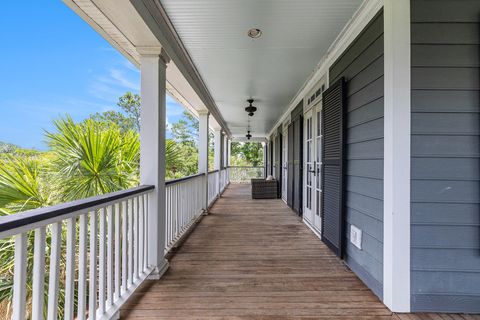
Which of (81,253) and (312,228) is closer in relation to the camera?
(81,253)

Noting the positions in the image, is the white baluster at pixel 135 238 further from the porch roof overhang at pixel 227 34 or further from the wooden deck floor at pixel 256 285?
the porch roof overhang at pixel 227 34

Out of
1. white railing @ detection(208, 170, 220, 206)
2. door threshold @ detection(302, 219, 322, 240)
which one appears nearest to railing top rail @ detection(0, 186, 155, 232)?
door threshold @ detection(302, 219, 322, 240)

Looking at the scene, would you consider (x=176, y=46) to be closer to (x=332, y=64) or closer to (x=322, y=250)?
(x=332, y=64)

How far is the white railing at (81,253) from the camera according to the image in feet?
3.84

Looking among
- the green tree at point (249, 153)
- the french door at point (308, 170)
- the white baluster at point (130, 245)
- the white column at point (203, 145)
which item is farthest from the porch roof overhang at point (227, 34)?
the green tree at point (249, 153)

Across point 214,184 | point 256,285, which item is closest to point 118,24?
point 256,285

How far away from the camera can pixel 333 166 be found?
302cm

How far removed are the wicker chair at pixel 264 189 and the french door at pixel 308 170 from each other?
2775 mm

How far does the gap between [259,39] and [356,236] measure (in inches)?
84.5

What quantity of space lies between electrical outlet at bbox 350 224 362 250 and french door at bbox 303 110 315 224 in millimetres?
1473

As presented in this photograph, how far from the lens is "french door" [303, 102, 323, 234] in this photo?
3.81 m

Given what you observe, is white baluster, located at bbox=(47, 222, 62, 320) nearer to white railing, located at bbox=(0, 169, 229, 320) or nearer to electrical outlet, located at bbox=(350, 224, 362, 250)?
white railing, located at bbox=(0, 169, 229, 320)

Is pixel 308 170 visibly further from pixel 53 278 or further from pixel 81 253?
pixel 53 278

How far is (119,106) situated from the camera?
2181cm
